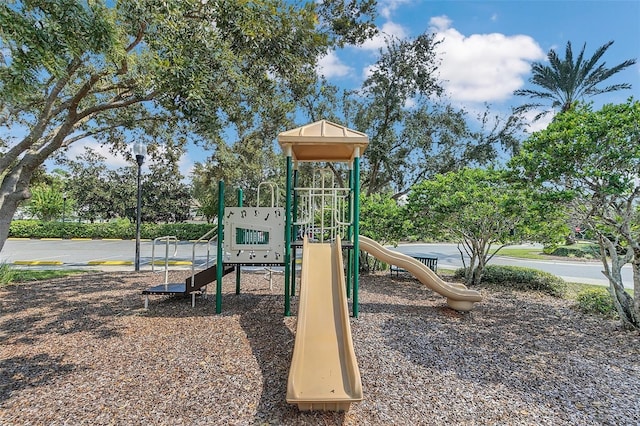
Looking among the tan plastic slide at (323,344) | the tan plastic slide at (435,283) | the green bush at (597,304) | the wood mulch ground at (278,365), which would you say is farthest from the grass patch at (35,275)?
the green bush at (597,304)

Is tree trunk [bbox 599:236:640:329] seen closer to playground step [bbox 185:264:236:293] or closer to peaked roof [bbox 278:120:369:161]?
peaked roof [bbox 278:120:369:161]

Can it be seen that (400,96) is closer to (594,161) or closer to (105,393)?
(594,161)

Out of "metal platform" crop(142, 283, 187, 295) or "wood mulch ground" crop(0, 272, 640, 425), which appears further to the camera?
"metal platform" crop(142, 283, 187, 295)

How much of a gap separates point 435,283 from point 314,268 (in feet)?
8.59

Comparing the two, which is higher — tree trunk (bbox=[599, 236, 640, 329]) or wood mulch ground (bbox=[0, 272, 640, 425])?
tree trunk (bbox=[599, 236, 640, 329])

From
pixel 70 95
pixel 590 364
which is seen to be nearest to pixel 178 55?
pixel 70 95

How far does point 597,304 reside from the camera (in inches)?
237

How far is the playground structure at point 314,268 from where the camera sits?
2854 millimetres

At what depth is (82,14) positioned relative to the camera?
3.25 metres

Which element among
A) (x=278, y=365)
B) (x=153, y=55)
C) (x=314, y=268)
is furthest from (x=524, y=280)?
(x=153, y=55)

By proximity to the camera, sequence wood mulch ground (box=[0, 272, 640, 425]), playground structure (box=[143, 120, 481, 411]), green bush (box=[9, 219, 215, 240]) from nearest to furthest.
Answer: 1. wood mulch ground (box=[0, 272, 640, 425])
2. playground structure (box=[143, 120, 481, 411])
3. green bush (box=[9, 219, 215, 240])

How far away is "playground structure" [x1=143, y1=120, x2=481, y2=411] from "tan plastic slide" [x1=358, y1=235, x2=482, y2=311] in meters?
0.02

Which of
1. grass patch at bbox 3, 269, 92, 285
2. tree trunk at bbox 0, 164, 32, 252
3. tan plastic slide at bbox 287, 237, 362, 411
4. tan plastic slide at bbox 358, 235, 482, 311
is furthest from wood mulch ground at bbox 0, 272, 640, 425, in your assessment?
grass patch at bbox 3, 269, 92, 285

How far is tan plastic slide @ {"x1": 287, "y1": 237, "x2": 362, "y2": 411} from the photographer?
2668mm
